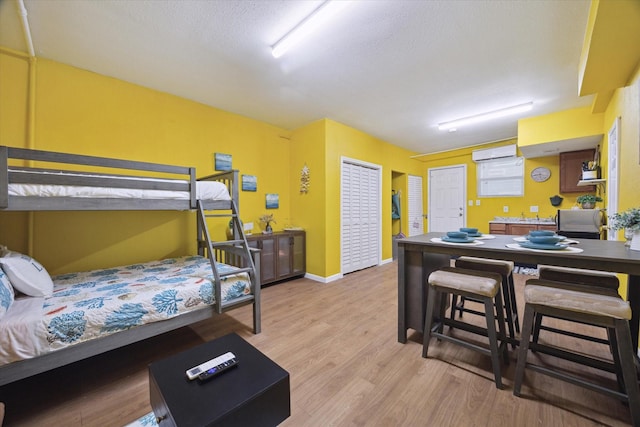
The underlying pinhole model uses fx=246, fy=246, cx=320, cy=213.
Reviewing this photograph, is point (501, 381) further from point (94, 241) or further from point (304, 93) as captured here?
point (94, 241)

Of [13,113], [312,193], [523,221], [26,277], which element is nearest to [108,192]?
[26,277]

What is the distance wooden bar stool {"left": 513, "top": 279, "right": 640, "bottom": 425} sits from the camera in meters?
1.24

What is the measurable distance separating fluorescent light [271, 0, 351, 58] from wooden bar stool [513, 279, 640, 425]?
89.1 inches

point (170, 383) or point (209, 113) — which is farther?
point (209, 113)

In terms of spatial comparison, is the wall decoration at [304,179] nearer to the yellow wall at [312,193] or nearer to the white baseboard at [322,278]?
the yellow wall at [312,193]

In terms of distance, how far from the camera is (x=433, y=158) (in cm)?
634

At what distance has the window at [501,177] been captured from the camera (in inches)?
201

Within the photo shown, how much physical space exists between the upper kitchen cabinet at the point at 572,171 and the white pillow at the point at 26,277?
22.6 feet

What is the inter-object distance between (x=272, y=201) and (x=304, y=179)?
660 millimetres

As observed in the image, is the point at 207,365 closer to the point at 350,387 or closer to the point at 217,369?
the point at 217,369

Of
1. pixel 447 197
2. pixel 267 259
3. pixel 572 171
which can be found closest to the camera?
pixel 267 259

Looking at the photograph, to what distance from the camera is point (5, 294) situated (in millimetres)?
1456

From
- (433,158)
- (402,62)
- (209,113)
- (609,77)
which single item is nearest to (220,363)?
(402,62)

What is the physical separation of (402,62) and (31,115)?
11.8ft
